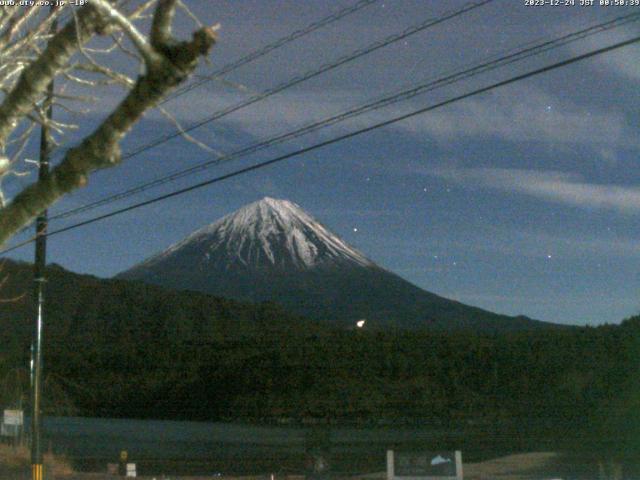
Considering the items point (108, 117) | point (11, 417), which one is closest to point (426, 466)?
point (11, 417)

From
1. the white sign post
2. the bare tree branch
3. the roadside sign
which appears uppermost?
the bare tree branch

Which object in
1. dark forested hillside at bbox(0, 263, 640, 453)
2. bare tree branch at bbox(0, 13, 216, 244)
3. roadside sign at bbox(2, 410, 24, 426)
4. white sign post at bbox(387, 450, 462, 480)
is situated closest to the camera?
bare tree branch at bbox(0, 13, 216, 244)

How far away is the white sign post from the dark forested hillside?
116ft

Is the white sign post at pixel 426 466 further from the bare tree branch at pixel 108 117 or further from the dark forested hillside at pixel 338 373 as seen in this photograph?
the dark forested hillside at pixel 338 373

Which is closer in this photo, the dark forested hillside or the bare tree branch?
the bare tree branch

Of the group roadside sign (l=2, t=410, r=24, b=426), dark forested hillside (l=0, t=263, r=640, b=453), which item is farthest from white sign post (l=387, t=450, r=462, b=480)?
dark forested hillside (l=0, t=263, r=640, b=453)

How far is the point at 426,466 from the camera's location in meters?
18.3

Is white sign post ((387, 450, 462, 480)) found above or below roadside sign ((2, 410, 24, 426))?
below

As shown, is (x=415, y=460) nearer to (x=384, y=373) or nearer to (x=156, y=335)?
(x=384, y=373)

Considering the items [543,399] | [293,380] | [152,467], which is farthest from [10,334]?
[152,467]

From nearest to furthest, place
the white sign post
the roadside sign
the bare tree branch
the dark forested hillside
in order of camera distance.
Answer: the bare tree branch
the white sign post
the roadside sign
the dark forested hillside

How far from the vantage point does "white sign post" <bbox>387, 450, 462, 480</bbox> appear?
1812 cm

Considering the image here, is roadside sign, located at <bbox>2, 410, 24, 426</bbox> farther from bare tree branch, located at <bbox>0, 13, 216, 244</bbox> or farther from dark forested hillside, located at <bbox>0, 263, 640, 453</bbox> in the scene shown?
dark forested hillside, located at <bbox>0, 263, 640, 453</bbox>

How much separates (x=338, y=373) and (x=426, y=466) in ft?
204
